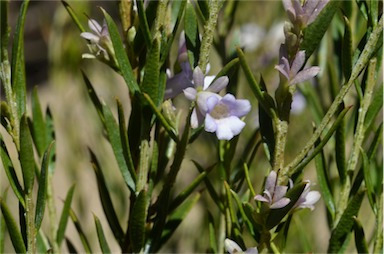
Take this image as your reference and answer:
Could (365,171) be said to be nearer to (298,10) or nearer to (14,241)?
(298,10)

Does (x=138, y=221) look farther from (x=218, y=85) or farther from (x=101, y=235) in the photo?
(x=218, y=85)

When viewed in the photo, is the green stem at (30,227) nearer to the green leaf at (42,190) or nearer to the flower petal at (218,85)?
the green leaf at (42,190)

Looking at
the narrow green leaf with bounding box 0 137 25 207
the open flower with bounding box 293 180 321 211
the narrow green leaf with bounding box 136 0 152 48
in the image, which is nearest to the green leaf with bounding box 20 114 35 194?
the narrow green leaf with bounding box 0 137 25 207

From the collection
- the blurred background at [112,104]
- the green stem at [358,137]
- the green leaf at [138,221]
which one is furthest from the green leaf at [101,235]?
the blurred background at [112,104]

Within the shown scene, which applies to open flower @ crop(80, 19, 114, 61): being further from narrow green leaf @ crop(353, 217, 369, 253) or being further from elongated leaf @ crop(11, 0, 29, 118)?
narrow green leaf @ crop(353, 217, 369, 253)

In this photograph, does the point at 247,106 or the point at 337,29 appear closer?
the point at 247,106

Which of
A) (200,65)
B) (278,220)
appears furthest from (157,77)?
(278,220)
